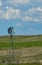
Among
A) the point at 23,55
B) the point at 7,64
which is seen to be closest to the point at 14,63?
the point at 7,64

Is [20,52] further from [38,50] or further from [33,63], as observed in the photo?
[33,63]

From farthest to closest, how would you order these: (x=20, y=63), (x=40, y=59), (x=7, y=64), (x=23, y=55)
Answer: (x=23, y=55) → (x=40, y=59) → (x=20, y=63) → (x=7, y=64)

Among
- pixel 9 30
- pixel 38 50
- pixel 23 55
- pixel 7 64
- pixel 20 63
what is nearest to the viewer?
pixel 9 30

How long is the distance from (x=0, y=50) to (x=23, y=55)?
11890 mm

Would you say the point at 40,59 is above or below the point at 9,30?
below

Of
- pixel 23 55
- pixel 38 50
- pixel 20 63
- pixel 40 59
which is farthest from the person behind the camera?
pixel 38 50

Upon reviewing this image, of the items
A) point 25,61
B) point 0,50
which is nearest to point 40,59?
point 25,61

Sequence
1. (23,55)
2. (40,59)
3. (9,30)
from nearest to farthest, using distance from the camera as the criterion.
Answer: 1. (9,30)
2. (40,59)
3. (23,55)

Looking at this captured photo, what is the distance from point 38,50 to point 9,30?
120 ft

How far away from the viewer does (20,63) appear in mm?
70438

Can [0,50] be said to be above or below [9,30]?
below

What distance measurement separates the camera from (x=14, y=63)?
6731 centimetres

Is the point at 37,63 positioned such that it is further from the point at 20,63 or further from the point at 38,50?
the point at 38,50

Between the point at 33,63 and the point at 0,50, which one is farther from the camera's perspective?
the point at 0,50
